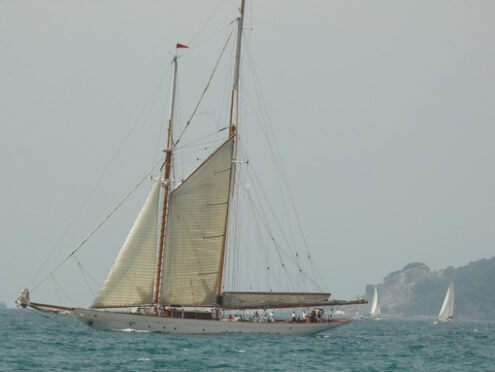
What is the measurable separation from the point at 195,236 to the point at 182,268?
278 cm

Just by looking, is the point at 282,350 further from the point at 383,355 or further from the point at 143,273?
the point at 143,273

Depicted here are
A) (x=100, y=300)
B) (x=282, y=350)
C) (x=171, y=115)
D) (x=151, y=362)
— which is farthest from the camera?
(x=171, y=115)

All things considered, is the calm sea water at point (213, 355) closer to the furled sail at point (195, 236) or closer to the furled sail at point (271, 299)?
the furled sail at point (271, 299)

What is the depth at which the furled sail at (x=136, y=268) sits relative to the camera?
206 feet

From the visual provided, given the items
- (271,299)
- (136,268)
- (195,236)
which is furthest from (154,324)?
(271,299)

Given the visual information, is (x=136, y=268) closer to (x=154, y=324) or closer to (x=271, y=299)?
(x=154, y=324)

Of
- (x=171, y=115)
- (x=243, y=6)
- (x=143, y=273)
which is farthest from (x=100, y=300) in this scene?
(x=243, y=6)

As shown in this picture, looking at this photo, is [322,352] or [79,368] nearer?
[79,368]

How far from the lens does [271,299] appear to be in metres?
70.2

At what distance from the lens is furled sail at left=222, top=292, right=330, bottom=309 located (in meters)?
68.4

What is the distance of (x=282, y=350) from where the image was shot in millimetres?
56406

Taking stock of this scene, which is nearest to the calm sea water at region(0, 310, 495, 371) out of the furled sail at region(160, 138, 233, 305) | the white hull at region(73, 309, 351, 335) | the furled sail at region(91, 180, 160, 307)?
the white hull at region(73, 309, 351, 335)

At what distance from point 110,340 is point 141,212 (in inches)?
413

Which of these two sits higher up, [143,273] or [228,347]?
[143,273]
